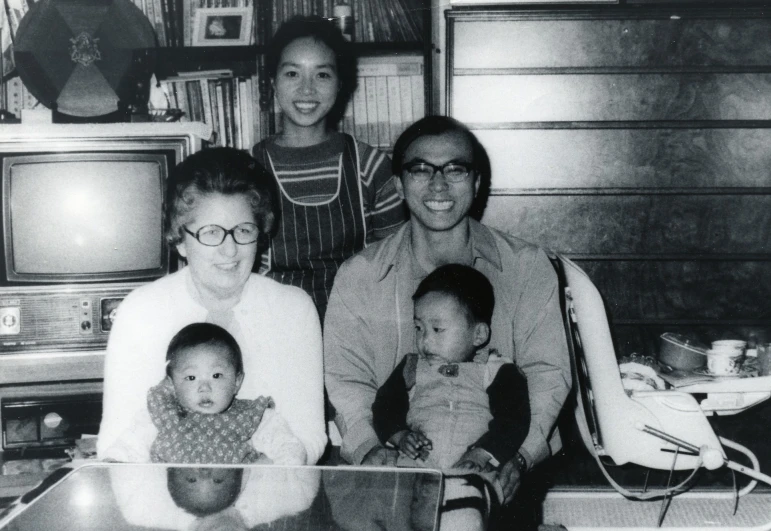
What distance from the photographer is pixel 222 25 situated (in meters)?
2.77

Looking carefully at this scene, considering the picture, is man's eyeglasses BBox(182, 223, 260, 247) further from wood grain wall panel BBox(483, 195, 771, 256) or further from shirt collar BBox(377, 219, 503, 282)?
wood grain wall panel BBox(483, 195, 771, 256)

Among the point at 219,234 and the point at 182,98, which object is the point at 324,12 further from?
the point at 219,234

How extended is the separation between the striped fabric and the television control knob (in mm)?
744

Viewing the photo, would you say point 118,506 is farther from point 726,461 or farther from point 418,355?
point 726,461

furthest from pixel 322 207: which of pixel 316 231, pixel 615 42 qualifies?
pixel 615 42

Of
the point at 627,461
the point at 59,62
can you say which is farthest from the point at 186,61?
the point at 627,461

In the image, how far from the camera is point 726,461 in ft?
5.85

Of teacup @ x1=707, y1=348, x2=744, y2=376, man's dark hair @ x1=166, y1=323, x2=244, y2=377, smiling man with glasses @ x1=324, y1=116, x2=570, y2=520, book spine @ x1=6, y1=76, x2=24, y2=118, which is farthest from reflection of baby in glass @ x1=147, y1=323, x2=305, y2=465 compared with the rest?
book spine @ x1=6, y1=76, x2=24, y2=118

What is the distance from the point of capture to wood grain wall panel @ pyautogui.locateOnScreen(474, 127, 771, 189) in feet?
8.80

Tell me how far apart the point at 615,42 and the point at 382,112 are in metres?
0.88

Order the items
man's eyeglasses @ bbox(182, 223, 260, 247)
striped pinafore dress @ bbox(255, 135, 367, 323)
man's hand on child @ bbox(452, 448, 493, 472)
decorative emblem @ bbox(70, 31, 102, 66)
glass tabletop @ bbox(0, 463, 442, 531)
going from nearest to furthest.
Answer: glass tabletop @ bbox(0, 463, 442, 531) < man's hand on child @ bbox(452, 448, 493, 472) < man's eyeglasses @ bbox(182, 223, 260, 247) < striped pinafore dress @ bbox(255, 135, 367, 323) < decorative emblem @ bbox(70, 31, 102, 66)

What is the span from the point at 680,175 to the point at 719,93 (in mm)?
324

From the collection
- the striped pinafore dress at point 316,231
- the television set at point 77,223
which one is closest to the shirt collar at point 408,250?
the striped pinafore dress at point 316,231

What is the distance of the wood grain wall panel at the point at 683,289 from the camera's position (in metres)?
2.73
